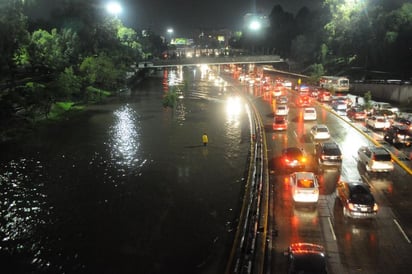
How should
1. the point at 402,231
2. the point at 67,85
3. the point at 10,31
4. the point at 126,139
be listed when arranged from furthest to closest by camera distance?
1. the point at 67,85
2. the point at 10,31
3. the point at 126,139
4. the point at 402,231

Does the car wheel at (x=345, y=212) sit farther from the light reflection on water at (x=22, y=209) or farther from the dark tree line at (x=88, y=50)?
the dark tree line at (x=88, y=50)

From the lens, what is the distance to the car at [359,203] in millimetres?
22578

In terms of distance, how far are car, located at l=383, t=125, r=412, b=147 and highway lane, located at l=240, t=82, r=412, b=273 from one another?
7.15m

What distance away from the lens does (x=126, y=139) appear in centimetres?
5022

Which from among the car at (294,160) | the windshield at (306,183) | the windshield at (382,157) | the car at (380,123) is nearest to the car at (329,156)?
the car at (294,160)

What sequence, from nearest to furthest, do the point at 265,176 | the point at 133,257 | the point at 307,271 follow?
the point at 307,271, the point at 133,257, the point at 265,176

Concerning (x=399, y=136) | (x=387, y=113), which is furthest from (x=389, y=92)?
(x=399, y=136)

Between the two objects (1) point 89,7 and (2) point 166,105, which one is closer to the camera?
(2) point 166,105

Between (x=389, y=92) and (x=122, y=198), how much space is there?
52601 millimetres

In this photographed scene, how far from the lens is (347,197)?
23.3 meters

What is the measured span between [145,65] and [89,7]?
2754 cm

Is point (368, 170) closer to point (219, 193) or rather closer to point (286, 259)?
point (219, 193)

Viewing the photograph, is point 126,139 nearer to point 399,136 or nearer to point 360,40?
point 399,136

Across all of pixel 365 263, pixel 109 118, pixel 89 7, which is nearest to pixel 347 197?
pixel 365 263
